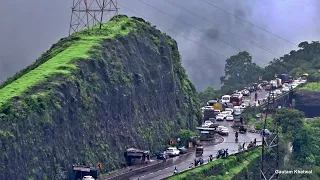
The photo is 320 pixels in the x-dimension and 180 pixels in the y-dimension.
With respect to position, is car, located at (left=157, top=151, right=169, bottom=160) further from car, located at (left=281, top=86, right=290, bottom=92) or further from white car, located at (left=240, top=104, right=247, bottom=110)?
car, located at (left=281, top=86, right=290, bottom=92)

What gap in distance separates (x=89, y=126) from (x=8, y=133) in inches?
507

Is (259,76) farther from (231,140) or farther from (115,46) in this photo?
(115,46)

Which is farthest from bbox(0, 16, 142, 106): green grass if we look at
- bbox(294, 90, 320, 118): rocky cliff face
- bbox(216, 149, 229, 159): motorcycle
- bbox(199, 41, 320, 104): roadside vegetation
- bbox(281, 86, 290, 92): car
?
bbox(199, 41, 320, 104): roadside vegetation

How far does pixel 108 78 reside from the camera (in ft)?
282

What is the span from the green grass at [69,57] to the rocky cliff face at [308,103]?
151 feet

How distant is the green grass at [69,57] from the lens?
75.1m

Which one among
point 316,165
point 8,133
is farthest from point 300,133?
point 8,133

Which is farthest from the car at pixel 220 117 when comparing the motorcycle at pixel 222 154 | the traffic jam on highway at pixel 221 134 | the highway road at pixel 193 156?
the motorcycle at pixel 222 154

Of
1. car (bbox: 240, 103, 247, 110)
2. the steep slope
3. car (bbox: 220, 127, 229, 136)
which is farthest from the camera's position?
car (bbox: 240, 103, 247, 110)

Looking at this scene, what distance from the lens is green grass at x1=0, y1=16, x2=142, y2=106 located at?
7514 centimetres

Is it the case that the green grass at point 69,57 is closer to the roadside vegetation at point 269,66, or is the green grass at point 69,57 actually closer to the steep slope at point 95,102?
the steep slope at point 95,102

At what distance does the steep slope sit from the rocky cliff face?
35556mm

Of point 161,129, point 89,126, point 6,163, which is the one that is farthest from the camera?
point 161,129

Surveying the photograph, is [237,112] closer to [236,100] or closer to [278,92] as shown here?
[236,100]
